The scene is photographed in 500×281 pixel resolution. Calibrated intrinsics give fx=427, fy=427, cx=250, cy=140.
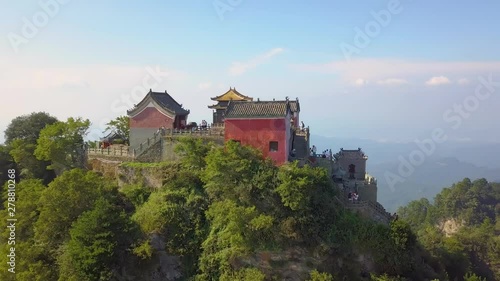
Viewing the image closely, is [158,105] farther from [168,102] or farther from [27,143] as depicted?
[27,143]

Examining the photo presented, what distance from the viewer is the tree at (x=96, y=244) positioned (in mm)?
18078

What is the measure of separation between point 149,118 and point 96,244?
36.9 feet

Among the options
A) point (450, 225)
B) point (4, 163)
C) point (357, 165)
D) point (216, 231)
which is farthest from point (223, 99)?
point (450, 225)

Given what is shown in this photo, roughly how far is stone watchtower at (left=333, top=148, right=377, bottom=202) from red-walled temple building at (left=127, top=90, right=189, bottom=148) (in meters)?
11.1

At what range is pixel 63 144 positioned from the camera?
2695cm

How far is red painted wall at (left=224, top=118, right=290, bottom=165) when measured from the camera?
2430 centimetres

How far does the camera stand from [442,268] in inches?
953

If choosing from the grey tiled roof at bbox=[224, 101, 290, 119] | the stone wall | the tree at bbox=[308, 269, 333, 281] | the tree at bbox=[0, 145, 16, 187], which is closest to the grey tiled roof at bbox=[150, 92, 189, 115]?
the grey tiled roof at bbox=[224, 101, 290, 119]

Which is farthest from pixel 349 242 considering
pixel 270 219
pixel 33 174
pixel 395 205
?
pixel 395 205

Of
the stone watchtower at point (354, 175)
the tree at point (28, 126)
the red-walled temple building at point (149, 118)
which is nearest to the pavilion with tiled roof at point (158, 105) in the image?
the red-walled temple building at point (149, 118)

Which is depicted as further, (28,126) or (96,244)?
(28,126)

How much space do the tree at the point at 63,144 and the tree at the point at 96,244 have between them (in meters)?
9.10

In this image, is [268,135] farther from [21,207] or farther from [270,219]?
[21,207]

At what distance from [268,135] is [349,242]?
738cm
